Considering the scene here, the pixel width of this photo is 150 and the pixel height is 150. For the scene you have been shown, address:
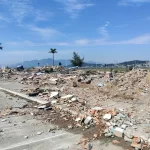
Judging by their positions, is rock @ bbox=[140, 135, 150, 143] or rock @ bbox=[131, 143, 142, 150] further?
rock @ bbox=[140, 135, 150, 143]

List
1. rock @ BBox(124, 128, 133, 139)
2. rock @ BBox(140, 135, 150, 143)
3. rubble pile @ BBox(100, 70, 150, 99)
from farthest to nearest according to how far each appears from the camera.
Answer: rubble pile @ BBox(100, 70, 150, 99), rock @ BBox(124, 128, 133, 139), rock @ BBox(140, 135, 150, 143)

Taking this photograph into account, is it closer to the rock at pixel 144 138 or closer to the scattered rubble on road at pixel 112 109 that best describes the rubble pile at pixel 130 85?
the scattered rubble on road at pixel 112 109

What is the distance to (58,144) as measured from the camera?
24.5 ft

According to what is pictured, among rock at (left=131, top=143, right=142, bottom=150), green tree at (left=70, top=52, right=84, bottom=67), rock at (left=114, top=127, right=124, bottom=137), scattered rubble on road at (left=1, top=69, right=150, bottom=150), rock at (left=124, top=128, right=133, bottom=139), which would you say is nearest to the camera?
rock at (left=131, top=143, right=142, bottom=150)

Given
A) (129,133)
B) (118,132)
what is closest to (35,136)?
(118,132)

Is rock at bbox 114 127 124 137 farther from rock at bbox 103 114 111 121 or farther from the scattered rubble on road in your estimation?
rock at bbox 103 114 111 121

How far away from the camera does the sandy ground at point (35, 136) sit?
729 centimetres

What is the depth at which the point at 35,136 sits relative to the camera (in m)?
8.26

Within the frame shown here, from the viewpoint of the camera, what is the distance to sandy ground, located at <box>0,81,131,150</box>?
23.9 ft

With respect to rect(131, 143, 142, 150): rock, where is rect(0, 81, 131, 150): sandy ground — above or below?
below

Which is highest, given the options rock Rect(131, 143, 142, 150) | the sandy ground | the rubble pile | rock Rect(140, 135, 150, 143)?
the rubble pile

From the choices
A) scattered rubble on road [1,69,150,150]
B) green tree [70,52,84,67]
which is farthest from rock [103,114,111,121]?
green tree [70,52,84,67]

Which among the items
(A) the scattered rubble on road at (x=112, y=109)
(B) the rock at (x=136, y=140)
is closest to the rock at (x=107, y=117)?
(A) the scattered rubble on road at (x=112, y=109)

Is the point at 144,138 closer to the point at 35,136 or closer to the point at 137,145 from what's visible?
the point at 137,145
